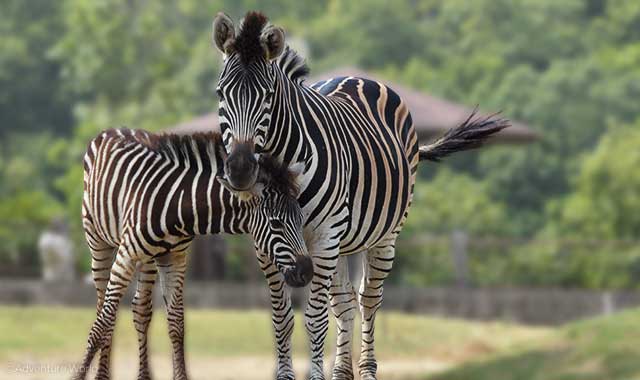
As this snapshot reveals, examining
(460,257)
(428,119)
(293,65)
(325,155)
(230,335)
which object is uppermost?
(460,257)

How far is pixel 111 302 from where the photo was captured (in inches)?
306

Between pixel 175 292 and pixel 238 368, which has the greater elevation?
pixel 238 368

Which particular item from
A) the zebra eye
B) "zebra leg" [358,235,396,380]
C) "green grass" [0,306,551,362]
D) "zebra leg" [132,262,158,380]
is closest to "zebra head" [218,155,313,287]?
the zebra eye

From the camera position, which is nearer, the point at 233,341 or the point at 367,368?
the point at 367,368

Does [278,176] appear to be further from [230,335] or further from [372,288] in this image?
[230,335]

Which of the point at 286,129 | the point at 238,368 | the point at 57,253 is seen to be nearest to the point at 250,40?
the point at 286,129

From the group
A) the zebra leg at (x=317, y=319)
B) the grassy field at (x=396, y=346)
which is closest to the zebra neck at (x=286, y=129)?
the zebra leg at (x=317, y=319)

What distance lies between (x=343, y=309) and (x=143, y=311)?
52.1 inches

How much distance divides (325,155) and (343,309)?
1.52 metres

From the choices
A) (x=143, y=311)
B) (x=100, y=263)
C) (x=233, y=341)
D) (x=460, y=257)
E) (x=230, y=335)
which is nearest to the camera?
(x=143, y=311)

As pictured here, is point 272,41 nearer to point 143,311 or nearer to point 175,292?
point 175,292

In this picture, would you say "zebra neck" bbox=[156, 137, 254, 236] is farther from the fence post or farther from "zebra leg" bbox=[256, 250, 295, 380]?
the fence post

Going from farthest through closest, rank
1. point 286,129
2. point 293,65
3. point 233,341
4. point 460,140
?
1. point 233,341
2. point 460,140
3. point 293,65
4. point 286,129

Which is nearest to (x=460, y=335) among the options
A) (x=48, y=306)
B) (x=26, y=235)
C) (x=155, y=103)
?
(x=48, y=306)
